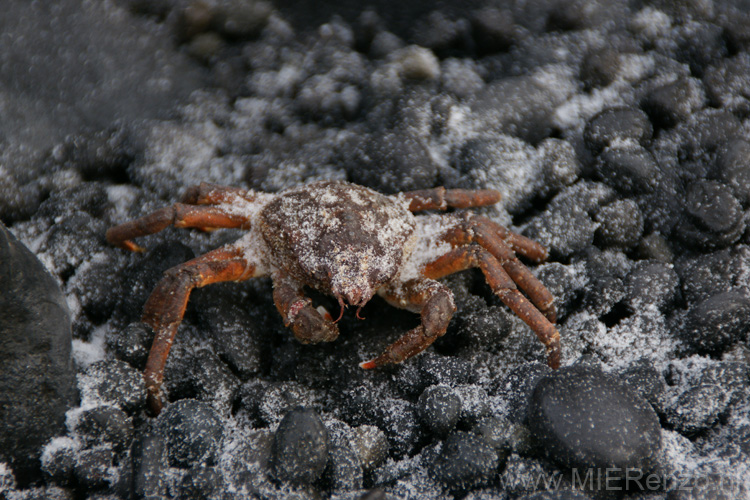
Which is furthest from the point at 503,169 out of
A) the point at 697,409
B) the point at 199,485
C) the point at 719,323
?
the point at 199,485

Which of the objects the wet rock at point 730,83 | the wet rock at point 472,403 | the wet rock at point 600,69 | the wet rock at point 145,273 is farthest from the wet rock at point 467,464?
the wet rock at point 730,83

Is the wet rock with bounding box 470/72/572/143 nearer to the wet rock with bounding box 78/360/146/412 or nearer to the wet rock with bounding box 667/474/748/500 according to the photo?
the wet rock with bounding box 667/474/748/500

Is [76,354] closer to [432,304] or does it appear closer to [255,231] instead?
[255,231]

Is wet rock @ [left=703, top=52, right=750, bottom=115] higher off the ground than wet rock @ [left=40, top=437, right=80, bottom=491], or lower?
higher

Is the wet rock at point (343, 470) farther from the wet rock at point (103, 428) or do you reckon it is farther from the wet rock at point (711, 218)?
the wet rock at point (711, 218)

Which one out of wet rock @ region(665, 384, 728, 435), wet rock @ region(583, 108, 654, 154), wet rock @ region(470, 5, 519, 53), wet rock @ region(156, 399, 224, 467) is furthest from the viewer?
wet rock @ region(470, 5, 519, 53)

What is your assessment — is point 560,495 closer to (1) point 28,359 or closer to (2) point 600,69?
(1) point 28,359

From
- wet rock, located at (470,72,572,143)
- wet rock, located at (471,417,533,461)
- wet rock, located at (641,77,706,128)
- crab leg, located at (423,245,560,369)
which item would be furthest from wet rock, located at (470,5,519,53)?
wet rock, located at (471,417,533,461)
